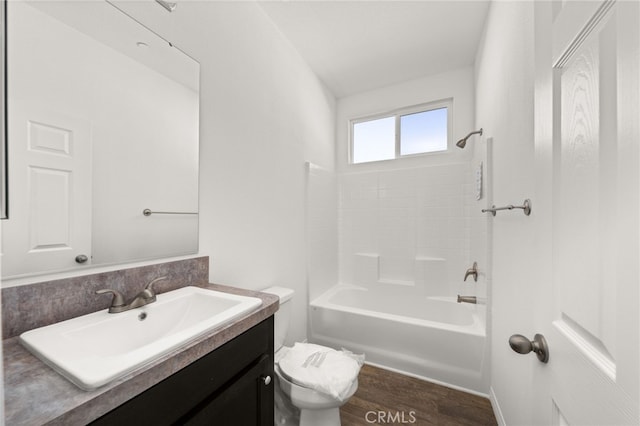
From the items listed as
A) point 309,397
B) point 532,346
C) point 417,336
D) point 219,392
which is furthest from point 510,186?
point 219,392

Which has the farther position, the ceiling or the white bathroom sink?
the ceiling

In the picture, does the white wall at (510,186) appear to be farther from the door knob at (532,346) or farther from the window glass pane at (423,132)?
the window glass pane at (423,132)

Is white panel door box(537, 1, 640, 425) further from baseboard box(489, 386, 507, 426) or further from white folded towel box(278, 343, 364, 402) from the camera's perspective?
baseboard box(489, 386, 507, 426)

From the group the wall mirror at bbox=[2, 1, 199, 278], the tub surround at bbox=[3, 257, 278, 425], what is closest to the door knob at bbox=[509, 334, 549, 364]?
the tub surround at bbox=[3, 257, 278, 425]

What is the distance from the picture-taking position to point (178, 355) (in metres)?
0.70

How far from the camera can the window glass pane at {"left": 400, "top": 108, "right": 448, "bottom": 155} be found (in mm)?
2775

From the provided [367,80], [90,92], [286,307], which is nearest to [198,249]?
[286,307]

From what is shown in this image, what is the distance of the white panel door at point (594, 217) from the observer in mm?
407

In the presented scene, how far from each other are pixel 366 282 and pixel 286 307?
146cm

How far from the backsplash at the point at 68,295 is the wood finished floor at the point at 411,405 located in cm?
137

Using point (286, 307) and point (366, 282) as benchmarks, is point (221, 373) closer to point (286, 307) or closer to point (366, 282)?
point (286, 307)

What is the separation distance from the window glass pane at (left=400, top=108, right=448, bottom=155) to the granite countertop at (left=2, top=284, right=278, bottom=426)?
2.73 meters

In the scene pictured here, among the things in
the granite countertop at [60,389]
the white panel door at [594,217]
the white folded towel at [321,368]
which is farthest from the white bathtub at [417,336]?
the granite countertop at [60,389]

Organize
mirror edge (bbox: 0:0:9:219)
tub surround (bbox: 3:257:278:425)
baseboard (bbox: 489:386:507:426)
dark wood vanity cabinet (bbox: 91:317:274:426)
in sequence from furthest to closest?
baseboard (bbox: 489:386:507:426) → mirror edge (bbox: 0:0:9:219) → dark wood vanity cabinet (bbox: 91:317:274:426) → tub surround (bbox: 3:257:278:425)
